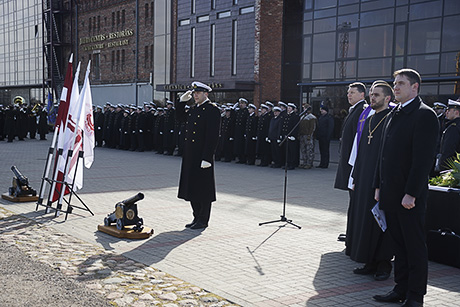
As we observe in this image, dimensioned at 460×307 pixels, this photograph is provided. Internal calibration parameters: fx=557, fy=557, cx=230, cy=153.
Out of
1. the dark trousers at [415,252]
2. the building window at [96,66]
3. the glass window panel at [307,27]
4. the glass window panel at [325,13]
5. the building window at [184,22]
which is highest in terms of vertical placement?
the building window at [184,22]

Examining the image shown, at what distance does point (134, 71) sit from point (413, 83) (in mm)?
35686

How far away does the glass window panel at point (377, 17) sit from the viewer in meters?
24.5

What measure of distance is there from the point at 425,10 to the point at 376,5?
8.18 ft

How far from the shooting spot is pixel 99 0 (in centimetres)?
4341

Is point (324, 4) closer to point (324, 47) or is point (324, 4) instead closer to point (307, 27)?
point (307, 27)

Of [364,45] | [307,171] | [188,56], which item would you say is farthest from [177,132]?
[188,56]

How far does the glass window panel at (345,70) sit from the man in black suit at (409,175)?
21.9 meters

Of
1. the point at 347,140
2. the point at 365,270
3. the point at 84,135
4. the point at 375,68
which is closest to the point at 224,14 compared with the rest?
the point at 375,68

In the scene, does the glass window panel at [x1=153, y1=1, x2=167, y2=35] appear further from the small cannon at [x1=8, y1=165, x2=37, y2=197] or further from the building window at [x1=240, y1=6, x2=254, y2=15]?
the small cannon at [x1=8, y1=165, x2=37, y2=197]

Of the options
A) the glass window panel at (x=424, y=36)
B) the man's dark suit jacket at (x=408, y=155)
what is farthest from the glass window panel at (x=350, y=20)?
the man's dark suit jacket at (x=408, y=155)

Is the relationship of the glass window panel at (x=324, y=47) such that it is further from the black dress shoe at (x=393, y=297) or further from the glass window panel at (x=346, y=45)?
the black dress shoe at (x=393, y=297)

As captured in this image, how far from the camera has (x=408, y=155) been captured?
468 cm

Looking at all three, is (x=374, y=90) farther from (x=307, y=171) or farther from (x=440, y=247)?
(x=307, y=171)

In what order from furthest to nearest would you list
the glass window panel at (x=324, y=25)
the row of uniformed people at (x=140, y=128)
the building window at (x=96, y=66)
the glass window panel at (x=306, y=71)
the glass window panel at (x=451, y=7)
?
1. the building window at (x=96, y=66)
2. the glass window panel at (x=306, y=71)
3. the glass window panel at (x=324, y=25)
4. the glass window panel at (x=451, y=7)
5. the row of uniformed people at (x=140, y=128)
